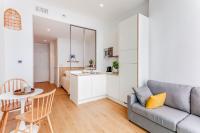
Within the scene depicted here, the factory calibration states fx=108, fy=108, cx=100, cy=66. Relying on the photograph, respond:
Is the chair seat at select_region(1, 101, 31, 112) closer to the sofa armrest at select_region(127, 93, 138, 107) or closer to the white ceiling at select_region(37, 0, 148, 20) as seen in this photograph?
the sofa armrest at select_region(127, 93, 138, 107)

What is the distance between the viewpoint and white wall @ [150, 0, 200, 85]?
2.01 m

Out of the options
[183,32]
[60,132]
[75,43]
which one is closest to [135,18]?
[183,32]

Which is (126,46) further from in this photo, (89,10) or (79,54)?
(79,54)

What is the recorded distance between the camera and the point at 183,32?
84.7 inches

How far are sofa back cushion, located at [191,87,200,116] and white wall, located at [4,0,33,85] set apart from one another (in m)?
3.67

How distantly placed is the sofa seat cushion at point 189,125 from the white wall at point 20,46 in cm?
339

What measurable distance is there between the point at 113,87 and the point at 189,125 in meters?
2.15

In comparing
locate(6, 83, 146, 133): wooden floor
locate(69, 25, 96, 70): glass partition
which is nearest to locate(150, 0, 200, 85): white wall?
locate(6, 83, 146, 133): wooden floor

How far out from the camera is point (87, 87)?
334cm

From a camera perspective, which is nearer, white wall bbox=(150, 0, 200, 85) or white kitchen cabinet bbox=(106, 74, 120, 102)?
white wall bbox=(150, 0, 200, 85)

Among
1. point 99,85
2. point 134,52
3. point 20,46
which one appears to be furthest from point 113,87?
point 20,46

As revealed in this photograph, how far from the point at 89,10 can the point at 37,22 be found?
69.1 inches

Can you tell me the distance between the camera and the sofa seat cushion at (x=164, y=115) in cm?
159

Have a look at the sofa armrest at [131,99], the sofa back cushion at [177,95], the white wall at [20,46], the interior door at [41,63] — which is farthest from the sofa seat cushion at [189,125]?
the interior door at [41,63]
